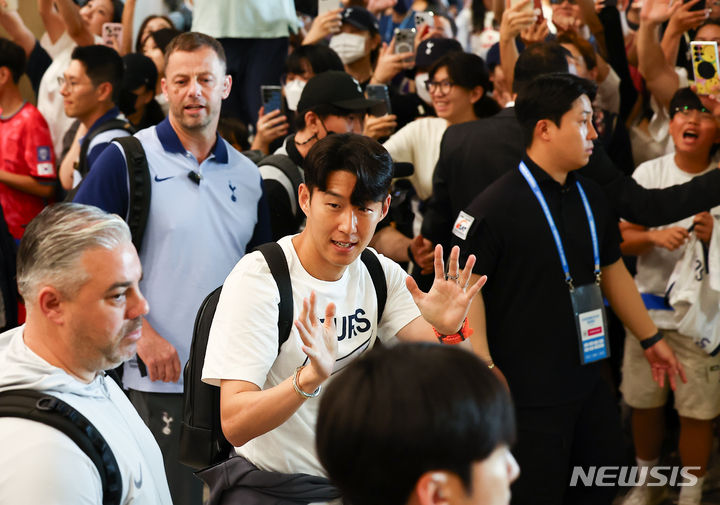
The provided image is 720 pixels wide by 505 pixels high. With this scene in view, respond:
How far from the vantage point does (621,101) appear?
541cm

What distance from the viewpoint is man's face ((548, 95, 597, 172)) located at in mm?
3482

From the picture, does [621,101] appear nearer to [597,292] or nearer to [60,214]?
[597,292]

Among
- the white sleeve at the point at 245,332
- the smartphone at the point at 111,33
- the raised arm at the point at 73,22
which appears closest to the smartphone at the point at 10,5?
the raised arm at the point at 73,22

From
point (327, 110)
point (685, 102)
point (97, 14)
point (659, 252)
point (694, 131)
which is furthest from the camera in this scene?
point (97, 14)

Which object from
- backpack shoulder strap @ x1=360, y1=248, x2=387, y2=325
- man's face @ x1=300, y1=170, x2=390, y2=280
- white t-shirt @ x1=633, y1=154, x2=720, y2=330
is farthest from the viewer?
white t-shirt @ x1=633, y1=154, x2=720, y2=330

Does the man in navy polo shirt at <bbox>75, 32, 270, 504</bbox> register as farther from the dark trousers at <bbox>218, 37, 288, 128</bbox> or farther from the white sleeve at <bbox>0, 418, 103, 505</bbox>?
the dark trousers at <bbox>218, 37, 288, 128</bbox>

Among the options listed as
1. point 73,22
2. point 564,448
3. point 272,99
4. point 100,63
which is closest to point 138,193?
point 272,99

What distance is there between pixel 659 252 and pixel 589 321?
1.24 metres

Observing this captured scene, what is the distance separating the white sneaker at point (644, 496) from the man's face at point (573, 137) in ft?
6.22

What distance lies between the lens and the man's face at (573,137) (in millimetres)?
3482

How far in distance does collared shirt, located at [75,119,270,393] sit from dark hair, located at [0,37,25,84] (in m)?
2.70

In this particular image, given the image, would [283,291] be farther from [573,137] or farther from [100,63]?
[100,63]

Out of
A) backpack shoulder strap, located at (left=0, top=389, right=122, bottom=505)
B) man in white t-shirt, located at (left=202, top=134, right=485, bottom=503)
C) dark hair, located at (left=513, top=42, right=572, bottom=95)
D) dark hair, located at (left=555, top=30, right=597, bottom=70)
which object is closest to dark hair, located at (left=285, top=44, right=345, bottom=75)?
dark hair, located at (left=513, top=42, right=572, bottom=95)

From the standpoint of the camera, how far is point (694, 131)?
4.36 m
